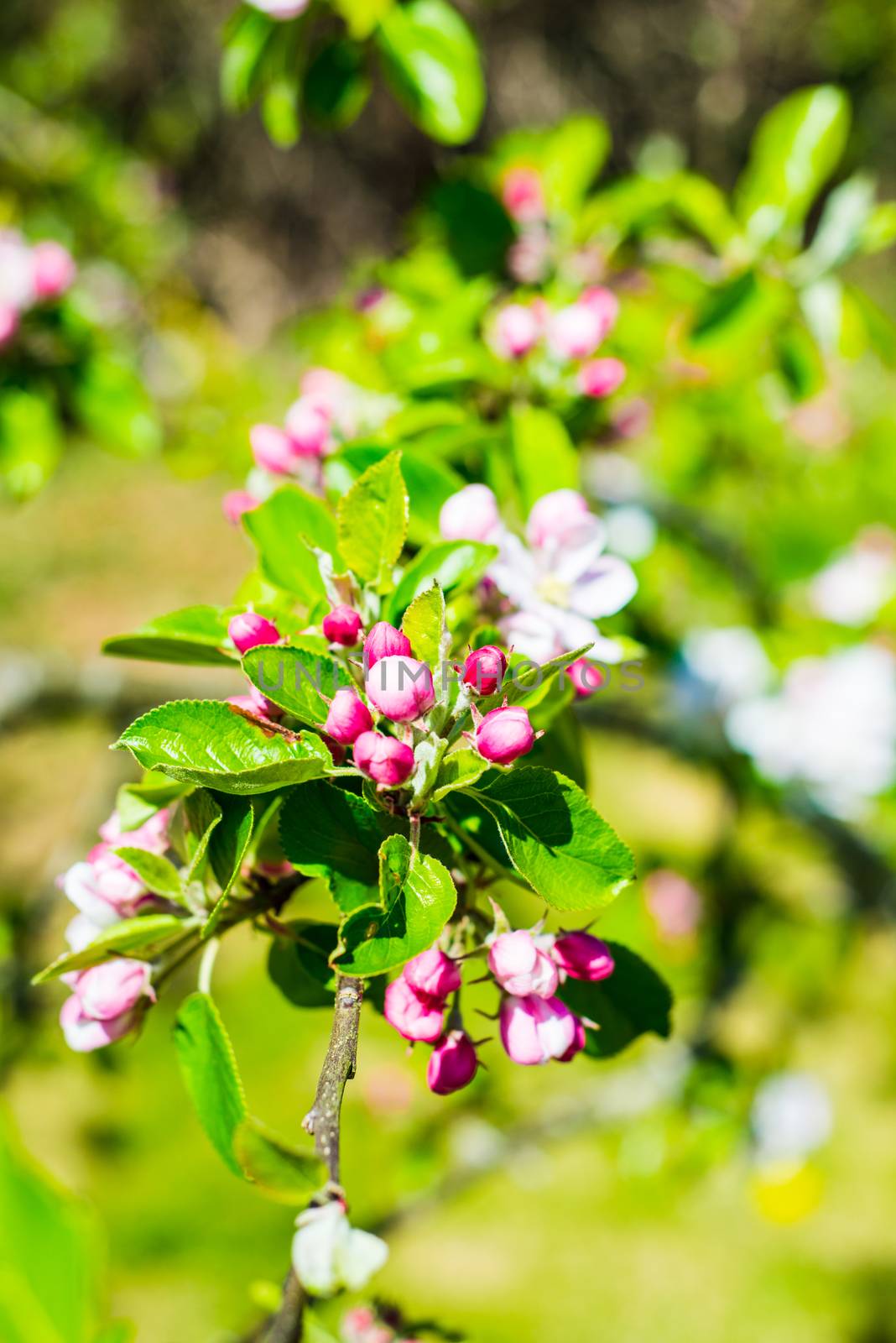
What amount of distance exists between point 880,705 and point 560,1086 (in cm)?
112

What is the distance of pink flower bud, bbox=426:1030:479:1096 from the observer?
57cm

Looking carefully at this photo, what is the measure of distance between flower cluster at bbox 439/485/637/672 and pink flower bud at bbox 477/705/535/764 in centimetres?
13

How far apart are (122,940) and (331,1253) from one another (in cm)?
23

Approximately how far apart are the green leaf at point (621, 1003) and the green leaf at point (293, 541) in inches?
12.2

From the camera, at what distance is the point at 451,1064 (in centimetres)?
57

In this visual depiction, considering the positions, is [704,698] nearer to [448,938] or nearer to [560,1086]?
[560,1086]

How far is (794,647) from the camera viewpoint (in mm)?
1722

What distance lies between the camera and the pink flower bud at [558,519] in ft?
2.37

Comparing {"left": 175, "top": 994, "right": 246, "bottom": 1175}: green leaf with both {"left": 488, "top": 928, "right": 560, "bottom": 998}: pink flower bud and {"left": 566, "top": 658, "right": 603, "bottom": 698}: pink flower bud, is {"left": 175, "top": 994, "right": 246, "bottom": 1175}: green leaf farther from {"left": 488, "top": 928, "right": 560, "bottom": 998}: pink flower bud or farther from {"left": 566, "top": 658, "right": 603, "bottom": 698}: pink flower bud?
{"left": 566, "top": 658, "right": 603, "bottom": 698}: pink flower bud

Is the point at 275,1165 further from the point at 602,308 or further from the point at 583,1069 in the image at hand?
the point at 583,1069

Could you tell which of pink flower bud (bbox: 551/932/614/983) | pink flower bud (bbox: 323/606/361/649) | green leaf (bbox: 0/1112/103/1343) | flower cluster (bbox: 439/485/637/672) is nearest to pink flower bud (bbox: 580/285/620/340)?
flower cluster (bbox: 439/485/637/672)

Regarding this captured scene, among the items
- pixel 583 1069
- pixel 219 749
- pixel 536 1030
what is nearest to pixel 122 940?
pixel 219 749

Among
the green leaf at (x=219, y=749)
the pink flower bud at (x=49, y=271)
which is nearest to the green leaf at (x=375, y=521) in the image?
the green leaf at (x=219, y=749)

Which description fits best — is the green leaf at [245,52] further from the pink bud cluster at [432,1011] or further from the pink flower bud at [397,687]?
the pink bud cluster at [432,1011]
